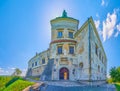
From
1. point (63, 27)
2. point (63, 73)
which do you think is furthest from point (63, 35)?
point (63, 73)

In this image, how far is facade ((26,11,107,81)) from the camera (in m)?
27.8

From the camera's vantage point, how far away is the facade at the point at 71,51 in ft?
91.2

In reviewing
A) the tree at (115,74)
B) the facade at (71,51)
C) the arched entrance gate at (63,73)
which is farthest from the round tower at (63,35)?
the tree at (115,74)

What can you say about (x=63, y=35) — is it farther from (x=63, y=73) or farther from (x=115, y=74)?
(x=115, y=74)

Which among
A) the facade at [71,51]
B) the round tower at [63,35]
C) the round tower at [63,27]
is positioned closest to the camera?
the facade at [71,51]

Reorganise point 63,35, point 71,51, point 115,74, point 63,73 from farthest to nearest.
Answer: point 115,74 → point 63,35 → point 71,51 → point 63,73

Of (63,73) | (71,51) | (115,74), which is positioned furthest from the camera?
(115,74)

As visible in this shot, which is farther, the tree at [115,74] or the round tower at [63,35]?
the tree at [115,74]

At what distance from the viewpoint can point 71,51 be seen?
30.1m

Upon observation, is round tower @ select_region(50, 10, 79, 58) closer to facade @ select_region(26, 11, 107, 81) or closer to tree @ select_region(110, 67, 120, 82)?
facade @ select_region(26, 11, 107, 81)

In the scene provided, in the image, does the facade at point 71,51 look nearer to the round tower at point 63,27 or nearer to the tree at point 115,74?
Result: the round tower at point 63,27

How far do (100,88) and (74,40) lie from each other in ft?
56.9

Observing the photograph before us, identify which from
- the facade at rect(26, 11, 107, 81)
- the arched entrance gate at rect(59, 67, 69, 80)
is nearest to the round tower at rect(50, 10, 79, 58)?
the facade at rect(26, 11, 107, 81)

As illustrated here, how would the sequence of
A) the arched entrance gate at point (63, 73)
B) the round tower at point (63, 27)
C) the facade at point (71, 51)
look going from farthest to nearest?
1. the round tower at point (63, 27)
2. the arched entrance gate at point (63, 73)
3. the facade at point (71, 51)
